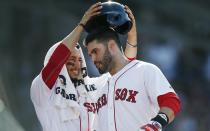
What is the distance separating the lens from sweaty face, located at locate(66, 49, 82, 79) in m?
4.73

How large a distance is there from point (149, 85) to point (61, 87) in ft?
2.32

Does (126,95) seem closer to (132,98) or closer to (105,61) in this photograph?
(132,98)

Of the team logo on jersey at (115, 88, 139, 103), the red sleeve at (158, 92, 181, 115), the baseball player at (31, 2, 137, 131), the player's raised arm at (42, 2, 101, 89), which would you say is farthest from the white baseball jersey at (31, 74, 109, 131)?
the red sleeve at (158, 92, 181, 115)

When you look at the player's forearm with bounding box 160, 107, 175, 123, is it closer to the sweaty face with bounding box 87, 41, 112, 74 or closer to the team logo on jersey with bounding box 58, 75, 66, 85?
the sweaty face with bounding box 87, 41, 112, 74

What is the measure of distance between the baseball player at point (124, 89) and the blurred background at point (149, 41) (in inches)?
214

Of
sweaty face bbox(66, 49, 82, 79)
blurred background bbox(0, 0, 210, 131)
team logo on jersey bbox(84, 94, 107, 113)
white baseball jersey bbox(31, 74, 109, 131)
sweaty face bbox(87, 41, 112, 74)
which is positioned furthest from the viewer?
blurred background bbox(0, 0, 210, 131)

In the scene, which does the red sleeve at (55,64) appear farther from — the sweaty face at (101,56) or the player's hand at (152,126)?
the player's hand at (152,126)

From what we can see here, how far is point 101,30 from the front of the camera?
4445mm

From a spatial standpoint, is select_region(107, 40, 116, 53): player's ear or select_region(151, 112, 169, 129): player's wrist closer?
select_region(151, 112, 169, 129): player's wrist

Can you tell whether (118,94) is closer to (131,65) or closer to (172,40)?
(131,65)

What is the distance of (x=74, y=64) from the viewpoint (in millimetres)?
4742

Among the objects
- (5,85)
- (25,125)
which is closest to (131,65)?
(25,125)

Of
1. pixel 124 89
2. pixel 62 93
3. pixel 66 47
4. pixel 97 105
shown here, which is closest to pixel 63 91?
pixel 62 93

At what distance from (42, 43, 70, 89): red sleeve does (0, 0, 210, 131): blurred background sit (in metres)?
5.27
